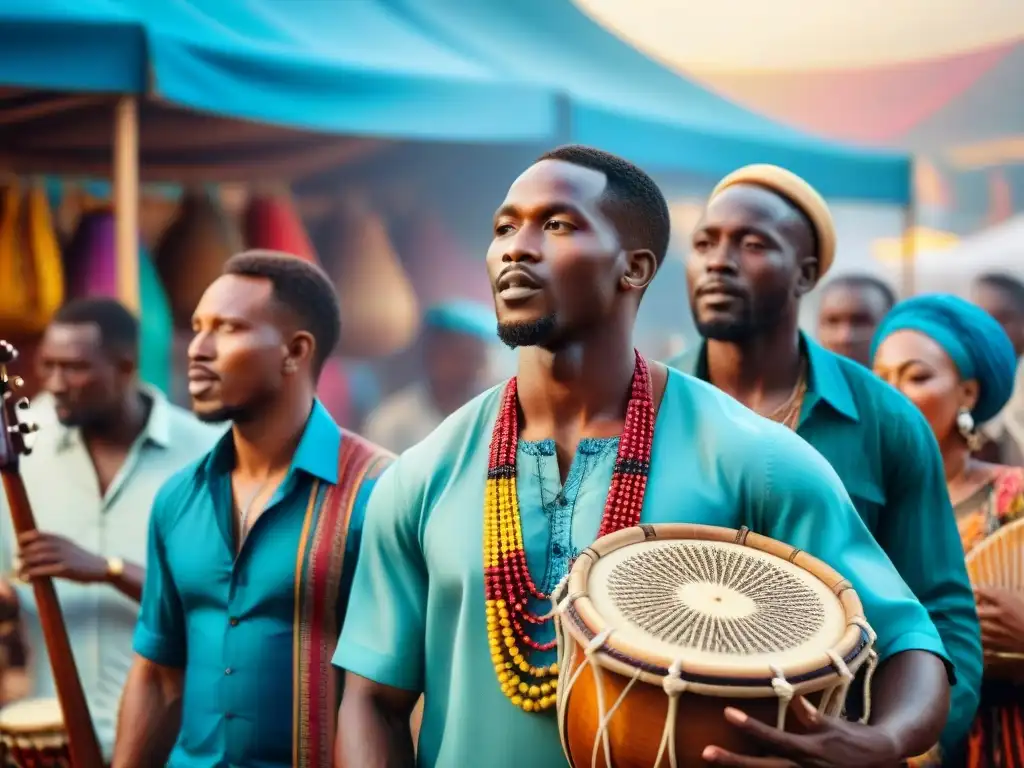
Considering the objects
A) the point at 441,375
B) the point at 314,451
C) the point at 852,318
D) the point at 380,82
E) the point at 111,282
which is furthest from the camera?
the point at 441,375

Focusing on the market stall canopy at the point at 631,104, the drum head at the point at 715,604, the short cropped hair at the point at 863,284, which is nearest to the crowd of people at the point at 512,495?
the drum head at the point at 715,604

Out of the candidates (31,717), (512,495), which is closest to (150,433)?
(31,717)

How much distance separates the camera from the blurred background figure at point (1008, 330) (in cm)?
698

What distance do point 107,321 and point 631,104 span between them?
17.8 ft

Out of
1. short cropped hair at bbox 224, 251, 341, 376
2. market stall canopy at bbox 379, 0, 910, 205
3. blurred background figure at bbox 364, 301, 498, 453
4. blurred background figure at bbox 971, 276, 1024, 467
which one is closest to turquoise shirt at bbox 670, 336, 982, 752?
short cropped hair at bbox 224, 251, 341, 376

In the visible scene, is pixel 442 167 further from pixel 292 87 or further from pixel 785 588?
pixel 785 588

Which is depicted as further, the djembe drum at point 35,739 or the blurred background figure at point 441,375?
the blurred background figure at point 441,375

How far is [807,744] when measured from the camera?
2.10m

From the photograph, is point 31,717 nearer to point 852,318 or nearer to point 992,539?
point 992,539

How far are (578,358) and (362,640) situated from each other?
28.5 inches

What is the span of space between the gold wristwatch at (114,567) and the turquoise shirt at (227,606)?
971 millimetres

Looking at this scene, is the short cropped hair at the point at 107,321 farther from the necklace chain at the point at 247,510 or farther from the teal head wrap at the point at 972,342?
the teal head wrap at the point at 972,342

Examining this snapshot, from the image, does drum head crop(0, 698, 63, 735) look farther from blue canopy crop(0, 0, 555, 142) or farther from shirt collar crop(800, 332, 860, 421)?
blue canopy crop(0, 0, 555, 142)

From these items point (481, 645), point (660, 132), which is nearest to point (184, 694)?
point (481, 645)
